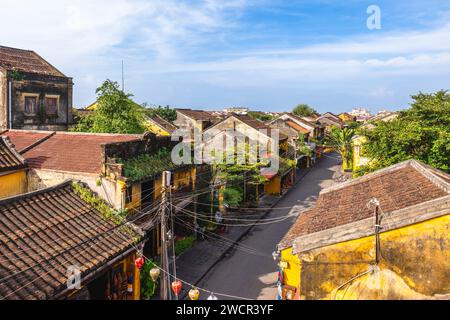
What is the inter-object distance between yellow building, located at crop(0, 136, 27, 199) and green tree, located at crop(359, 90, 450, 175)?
17375 millimetres

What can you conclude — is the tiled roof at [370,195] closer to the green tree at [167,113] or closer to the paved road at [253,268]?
the paved road at [253,268]

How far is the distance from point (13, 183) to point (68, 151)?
281 cm

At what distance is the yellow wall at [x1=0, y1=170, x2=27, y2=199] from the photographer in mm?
15109

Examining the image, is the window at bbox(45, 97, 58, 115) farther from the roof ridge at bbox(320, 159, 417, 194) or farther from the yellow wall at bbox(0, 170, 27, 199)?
the roof ridge at bbox(320, 159, 417, 194)

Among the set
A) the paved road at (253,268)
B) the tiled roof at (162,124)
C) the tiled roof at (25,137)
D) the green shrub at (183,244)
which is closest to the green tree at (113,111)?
the tiled roof at (25,137)

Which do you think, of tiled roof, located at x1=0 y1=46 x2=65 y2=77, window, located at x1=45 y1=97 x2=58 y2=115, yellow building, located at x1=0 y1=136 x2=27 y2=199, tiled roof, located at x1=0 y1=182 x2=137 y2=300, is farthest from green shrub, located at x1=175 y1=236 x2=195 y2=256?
tiled roof, located at x1=0 y1=46 x2=65 y2=77

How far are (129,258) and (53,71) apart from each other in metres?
22.5

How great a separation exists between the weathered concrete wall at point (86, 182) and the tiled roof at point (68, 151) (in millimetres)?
260

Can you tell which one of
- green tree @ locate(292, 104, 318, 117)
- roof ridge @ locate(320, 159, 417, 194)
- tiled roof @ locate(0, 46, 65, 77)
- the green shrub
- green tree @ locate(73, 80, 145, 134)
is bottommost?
the green shrub

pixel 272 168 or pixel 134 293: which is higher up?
pixel 272 168

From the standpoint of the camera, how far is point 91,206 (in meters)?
13.9

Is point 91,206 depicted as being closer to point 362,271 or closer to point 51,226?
point 51,226

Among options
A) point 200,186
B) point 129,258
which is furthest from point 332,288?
point 200,186

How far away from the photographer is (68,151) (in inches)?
701
